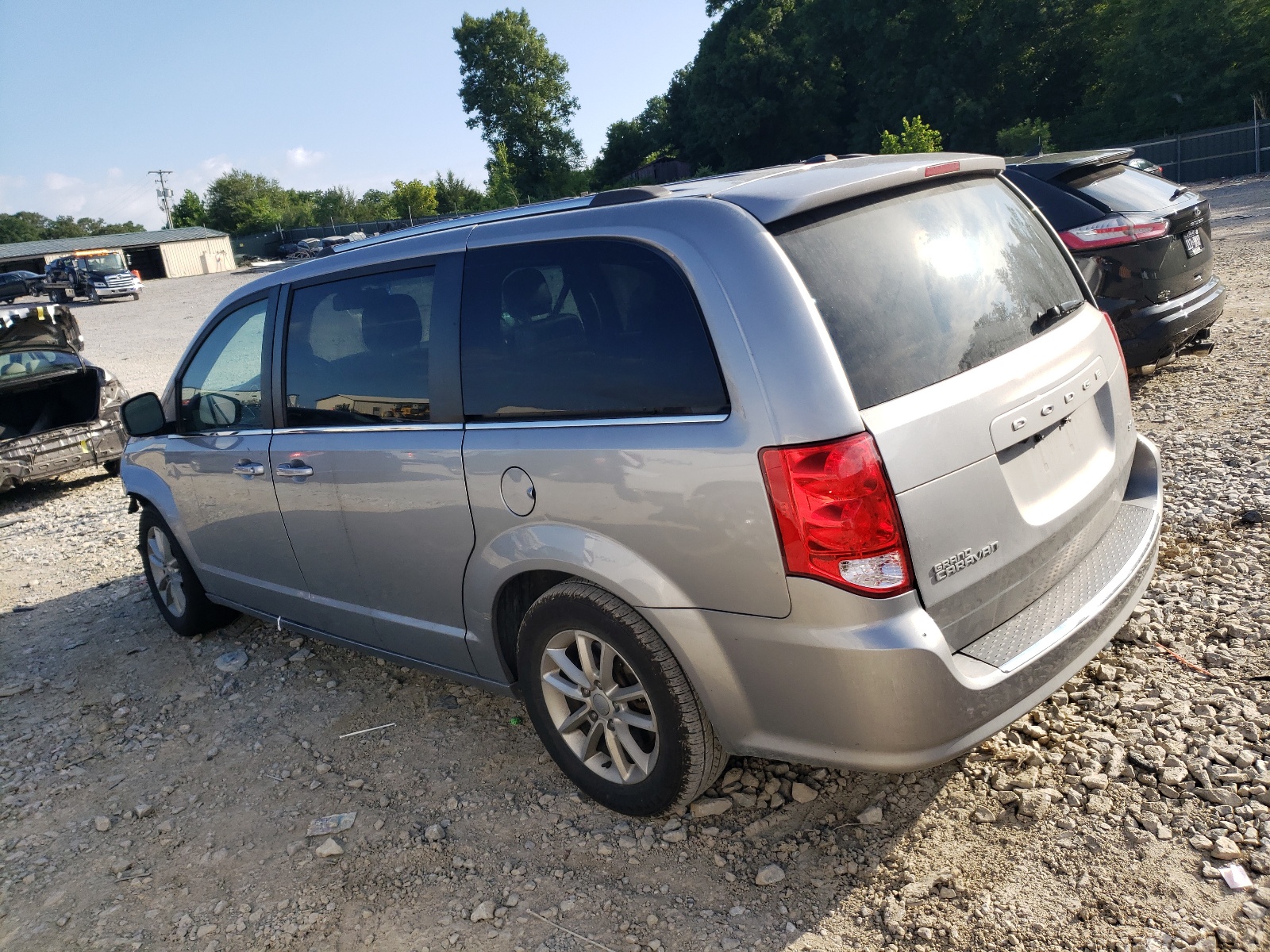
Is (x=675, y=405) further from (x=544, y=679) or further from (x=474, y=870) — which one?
(x=474, y=870)

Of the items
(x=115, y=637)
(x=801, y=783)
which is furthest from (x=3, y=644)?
(x=801, y=783)

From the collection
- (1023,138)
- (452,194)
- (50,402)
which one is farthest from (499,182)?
(50,402)

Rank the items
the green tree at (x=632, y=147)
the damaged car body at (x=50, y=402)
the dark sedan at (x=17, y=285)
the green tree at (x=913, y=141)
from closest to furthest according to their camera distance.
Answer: the damaged car body at (x=50, y=402) → the green tree at (x=913, y=141) → the dark sedan at (x=17, y=285) → the green tree at (x=632, y=147)

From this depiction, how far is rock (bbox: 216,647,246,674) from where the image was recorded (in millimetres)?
4898

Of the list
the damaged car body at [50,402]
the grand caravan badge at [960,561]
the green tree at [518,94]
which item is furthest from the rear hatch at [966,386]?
the green tree at [518,94]

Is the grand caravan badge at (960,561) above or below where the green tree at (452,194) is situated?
below

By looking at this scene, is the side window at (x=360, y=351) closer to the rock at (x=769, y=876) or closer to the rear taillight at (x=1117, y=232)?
the rock at (x=769, y=876)

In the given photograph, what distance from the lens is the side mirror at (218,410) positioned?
4434 millimetres

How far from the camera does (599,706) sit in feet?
10.1

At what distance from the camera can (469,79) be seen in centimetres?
8231

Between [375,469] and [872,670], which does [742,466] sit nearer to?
[872,670]

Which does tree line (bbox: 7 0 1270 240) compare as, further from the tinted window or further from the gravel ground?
the gravel ground

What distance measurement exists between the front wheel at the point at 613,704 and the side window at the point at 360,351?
95cm

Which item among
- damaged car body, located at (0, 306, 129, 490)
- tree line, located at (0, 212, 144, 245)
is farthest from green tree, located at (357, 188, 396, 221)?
damaged car body, located at (0, 306, 129, 490)
